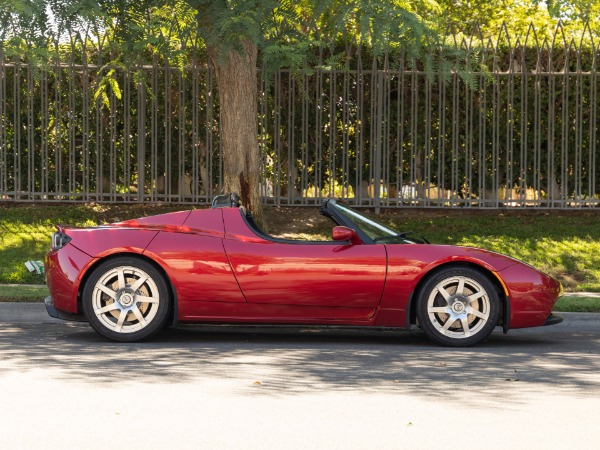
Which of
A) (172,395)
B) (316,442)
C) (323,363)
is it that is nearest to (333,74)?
(323,363)

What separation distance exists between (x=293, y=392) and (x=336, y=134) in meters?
11.2

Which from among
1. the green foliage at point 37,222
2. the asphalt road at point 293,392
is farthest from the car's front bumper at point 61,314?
the green foliage at point 37,222

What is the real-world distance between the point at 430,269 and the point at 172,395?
10.1 ft

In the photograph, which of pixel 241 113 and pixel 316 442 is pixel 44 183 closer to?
pixel 241 113

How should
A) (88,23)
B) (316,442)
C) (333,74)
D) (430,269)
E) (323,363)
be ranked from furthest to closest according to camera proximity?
(333,74), (88,23), (430,269), (323,363), (316,442)

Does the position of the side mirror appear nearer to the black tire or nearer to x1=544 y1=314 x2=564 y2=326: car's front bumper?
the black tire

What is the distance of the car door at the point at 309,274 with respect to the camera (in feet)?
31.0

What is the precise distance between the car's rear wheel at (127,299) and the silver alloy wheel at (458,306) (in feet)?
7.12

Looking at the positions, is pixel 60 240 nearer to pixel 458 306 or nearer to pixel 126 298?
pixel 126 298

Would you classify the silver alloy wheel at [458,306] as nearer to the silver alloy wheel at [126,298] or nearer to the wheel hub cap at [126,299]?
the silver alloy wheel at [126,298]

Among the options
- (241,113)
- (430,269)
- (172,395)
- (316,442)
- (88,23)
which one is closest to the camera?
(316,442)

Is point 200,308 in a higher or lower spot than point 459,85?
lower

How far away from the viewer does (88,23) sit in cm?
1330

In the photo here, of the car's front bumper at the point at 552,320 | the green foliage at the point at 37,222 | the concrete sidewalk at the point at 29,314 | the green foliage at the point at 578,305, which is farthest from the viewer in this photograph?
the green foliage at the point at 37,222
